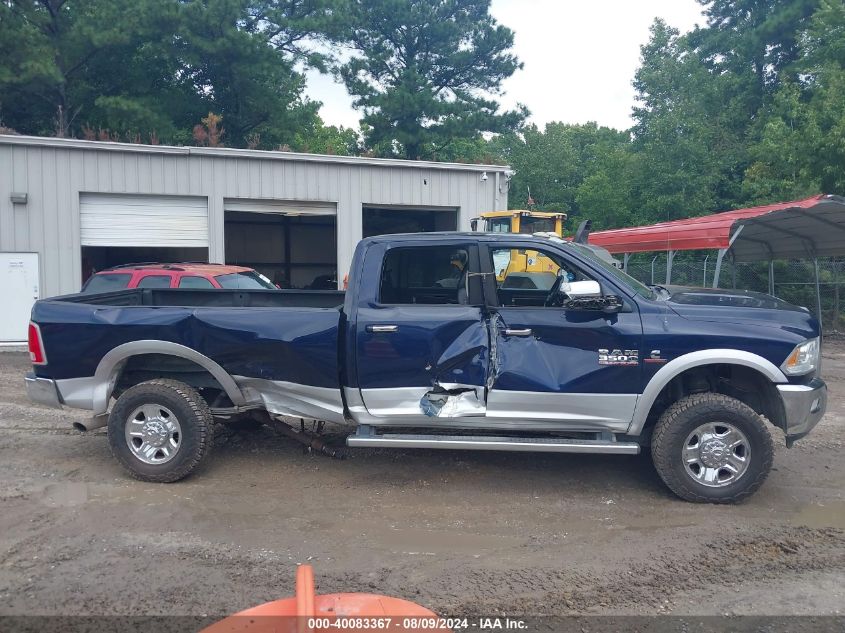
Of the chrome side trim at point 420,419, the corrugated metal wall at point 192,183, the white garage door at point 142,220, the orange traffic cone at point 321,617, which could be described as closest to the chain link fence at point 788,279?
the corrugated metal wall at point 192,183

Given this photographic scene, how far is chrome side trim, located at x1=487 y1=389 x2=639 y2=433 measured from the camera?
5359mm

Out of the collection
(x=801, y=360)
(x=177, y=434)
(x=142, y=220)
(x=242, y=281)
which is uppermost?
(x=142, y=220)

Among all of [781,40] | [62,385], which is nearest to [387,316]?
[62,385]

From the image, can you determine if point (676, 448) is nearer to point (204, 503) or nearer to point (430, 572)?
point (430, 572)

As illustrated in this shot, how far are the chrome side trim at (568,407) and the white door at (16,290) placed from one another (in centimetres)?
1302

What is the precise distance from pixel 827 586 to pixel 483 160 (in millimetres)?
17379

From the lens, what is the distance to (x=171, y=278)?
1104 centimetres

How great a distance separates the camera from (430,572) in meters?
4.21

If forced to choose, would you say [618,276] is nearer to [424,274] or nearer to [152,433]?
[424,274]

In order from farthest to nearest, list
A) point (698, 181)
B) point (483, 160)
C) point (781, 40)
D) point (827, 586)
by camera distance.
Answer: point (781, 40), point (698, 181), point (483, 160), point (827, 586)

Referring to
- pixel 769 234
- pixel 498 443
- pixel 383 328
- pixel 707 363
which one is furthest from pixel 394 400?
pixel 769 234

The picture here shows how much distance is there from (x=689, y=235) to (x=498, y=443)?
38.7ft

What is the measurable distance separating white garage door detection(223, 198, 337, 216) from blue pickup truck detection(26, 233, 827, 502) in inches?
418

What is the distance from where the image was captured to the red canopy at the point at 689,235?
14125 mm
